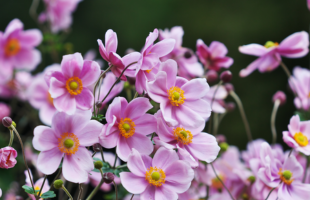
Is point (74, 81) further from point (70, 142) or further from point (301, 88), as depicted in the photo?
point (301, 88)

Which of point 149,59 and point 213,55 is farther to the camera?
point 213,55

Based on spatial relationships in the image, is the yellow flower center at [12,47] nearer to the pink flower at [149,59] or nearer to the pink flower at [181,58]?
the pink flower at [181,58]

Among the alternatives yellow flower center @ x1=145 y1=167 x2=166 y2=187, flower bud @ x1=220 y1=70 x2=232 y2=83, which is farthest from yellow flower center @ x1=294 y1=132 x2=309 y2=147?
yellow flower center @ x1=145 y1=167 x2=166 y2=187

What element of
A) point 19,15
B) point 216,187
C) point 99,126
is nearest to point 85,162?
point 99,126

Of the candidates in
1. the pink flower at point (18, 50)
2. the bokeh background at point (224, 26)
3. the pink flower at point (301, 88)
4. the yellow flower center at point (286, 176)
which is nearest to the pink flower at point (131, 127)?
the yellow flower center at point (286, 176)

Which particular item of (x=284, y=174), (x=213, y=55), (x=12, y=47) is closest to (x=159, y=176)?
(x=284, y=174)

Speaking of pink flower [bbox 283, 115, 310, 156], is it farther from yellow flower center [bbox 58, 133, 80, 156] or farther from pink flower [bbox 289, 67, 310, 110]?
yellow flower center [bbox 58, 133, 80, 156]
